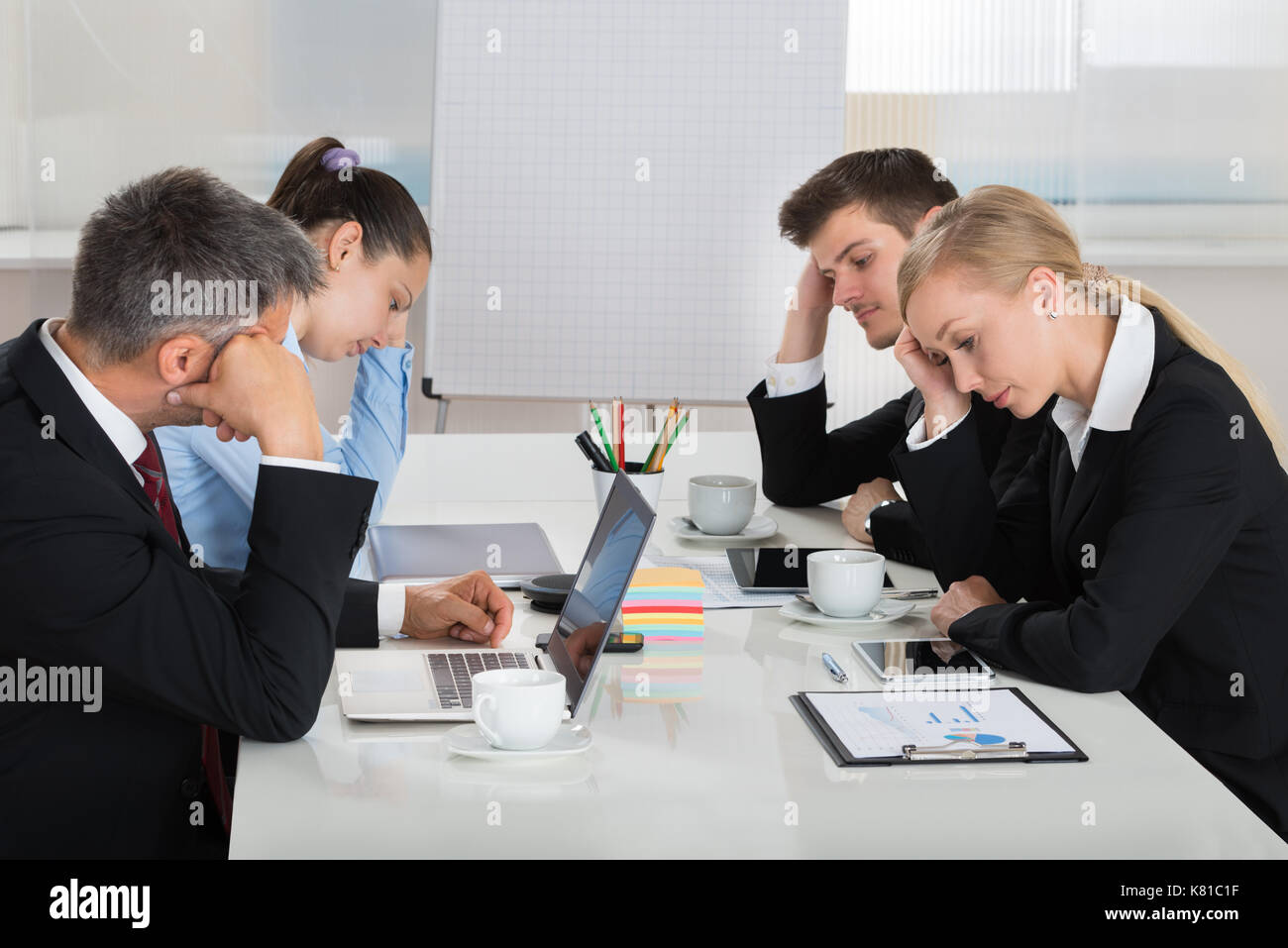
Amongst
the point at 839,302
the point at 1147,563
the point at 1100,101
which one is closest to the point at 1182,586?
the point at 1147,563

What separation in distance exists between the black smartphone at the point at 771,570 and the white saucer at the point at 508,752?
22.1 inches

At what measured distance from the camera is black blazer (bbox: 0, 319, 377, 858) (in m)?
1.08

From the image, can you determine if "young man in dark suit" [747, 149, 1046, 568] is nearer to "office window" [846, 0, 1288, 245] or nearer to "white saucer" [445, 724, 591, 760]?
"white saucer" [445, 724, 591, 760]

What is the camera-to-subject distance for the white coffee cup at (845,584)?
60.7 inches

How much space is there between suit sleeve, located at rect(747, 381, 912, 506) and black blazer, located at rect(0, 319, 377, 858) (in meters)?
1.20

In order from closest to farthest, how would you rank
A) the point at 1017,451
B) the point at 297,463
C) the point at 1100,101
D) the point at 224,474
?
the point at 297,463, the point at 224,474, the point at 1017,451, the point at 1100,101

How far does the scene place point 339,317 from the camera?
1824 millimetres

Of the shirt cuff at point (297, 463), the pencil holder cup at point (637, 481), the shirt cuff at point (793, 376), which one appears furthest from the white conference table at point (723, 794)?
the shirt cuff at point (793, 376)

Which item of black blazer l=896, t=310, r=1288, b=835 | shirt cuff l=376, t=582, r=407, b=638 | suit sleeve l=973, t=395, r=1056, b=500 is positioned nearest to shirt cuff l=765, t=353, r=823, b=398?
suit sleeve l=973, t=395, r=1056, b=500

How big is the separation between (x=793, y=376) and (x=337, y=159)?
911mm

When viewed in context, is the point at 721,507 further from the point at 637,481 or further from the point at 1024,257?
the point at 1024,257

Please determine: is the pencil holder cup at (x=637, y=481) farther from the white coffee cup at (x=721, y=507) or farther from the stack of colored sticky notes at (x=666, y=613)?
the stack of colored sticky notes at (x=666, y=613)
